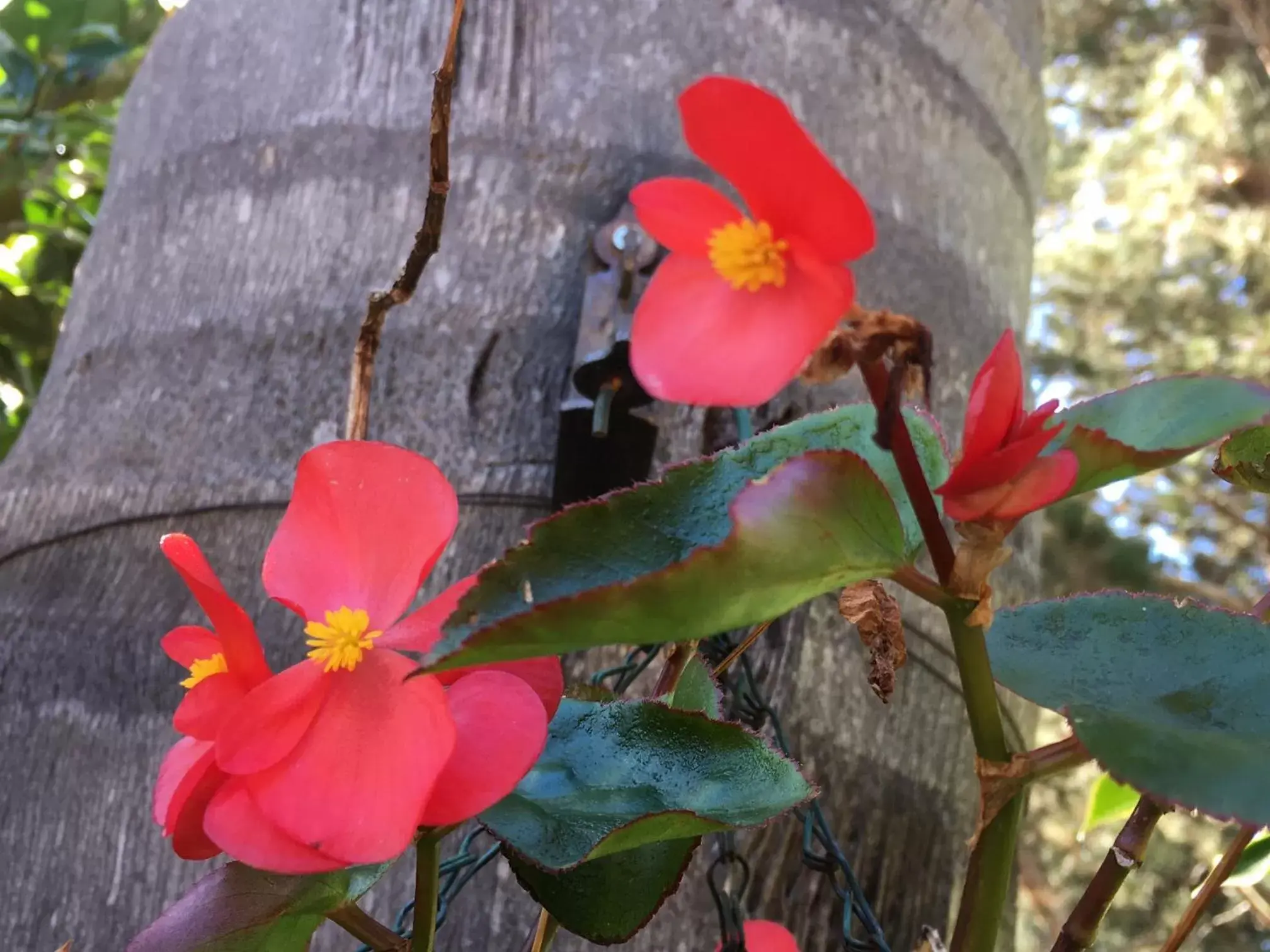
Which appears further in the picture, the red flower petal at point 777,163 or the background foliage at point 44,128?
the background foliage at point 44,128

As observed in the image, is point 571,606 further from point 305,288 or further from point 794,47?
point 794,47

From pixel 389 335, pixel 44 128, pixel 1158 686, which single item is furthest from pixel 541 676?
pixel 44 128

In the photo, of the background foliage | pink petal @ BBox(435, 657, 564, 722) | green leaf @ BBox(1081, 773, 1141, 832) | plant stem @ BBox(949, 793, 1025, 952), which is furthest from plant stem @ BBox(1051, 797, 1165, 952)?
the background foliage

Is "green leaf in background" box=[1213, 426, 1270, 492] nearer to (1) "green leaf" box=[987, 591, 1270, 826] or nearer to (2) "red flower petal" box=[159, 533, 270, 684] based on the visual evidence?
(1) "green leaf" box=[987, 591, 1270, 826]

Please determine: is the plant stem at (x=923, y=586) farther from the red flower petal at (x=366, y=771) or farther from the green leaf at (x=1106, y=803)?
the green leaf at (x=1106, y=803)

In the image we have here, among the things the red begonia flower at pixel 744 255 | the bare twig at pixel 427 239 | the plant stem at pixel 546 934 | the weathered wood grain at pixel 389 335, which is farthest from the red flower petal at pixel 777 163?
the weathered wood grain at pixel 389 335

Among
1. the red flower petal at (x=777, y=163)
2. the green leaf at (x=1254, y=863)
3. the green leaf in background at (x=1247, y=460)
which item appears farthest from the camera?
the green leaf at (x=1254, y=863)

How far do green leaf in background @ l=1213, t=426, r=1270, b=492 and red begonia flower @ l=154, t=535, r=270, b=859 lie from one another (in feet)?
0.86

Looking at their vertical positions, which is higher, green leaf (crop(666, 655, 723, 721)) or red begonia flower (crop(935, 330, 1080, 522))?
red begonia flower (crop(935, 330, 1080, 522))

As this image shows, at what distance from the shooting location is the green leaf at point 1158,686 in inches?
6.7

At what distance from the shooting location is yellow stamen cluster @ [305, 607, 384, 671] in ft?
0.68

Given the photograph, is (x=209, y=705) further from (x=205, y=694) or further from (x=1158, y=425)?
(x=1158, y=425)

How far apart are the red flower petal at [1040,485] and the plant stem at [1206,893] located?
7.4 inches

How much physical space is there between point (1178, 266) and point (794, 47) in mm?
4781
